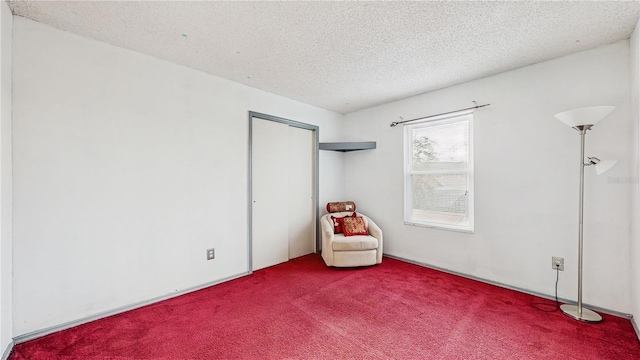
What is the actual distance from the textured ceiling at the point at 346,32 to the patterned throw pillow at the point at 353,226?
2.01 meters

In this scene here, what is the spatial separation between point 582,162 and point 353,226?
2513 mm

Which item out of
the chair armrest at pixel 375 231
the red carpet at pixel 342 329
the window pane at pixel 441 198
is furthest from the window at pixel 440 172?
the red carpet at pixel 342 329

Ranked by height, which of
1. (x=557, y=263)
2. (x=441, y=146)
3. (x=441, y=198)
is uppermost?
(x=441, y=146)

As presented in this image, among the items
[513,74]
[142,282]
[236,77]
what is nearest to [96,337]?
[142,282]

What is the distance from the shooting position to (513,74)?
284cm

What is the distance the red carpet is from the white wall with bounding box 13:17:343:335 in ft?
1.00

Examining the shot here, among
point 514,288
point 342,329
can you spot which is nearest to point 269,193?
point 342,329

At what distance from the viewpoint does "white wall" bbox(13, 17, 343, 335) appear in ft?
6.54

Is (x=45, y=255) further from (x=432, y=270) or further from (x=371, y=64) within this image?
(x=432, y=270)

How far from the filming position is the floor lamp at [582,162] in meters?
2.08

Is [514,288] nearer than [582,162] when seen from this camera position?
No

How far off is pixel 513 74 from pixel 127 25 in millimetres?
3791

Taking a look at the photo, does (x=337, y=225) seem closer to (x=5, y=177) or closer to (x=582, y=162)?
(x=582, y=162)

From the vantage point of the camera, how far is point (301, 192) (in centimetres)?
412
